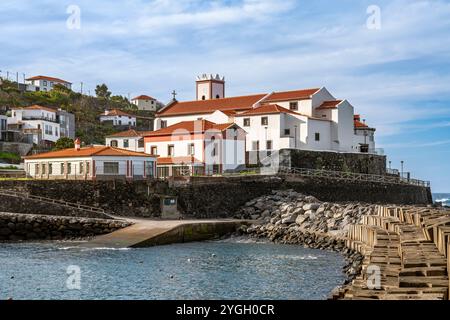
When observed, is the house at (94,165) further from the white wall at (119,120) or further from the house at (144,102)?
the house at (144,102)

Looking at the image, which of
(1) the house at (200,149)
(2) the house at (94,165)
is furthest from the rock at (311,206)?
(1) the house at (200,149)

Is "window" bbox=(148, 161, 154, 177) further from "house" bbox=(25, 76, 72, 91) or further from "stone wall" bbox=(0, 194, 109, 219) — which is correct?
"house" bbox=(25, 76, 72, 91)

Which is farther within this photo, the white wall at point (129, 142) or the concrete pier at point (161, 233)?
the white wall at point (129, 142)

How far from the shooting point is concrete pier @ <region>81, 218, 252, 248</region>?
1859 inches

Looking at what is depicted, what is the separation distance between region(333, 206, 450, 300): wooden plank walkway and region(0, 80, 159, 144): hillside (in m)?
86.7

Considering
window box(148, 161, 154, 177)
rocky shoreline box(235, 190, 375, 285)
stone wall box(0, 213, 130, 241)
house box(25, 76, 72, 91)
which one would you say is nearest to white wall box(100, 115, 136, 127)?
house box(25, 76, 72, 91)

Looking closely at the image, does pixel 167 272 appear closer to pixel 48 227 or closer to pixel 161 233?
pixel 161 233

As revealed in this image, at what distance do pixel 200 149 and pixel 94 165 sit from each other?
14509 mm

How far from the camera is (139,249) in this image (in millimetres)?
45812

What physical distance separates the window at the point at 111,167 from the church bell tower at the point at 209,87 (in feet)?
129

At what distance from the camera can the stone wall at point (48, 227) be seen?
50.4 metres

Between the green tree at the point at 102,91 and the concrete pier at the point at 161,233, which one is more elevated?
the green tree at the point at 102,91
